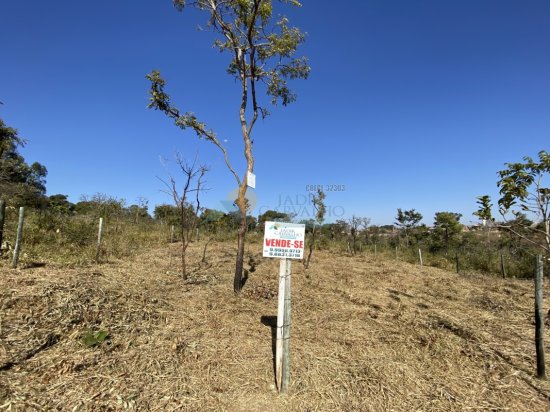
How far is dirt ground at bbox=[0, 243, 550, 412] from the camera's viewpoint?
2744 millimetres

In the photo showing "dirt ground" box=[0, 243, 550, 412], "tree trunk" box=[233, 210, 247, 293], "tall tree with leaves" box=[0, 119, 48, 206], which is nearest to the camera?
"dirt ground" box=[0, 243, 550, 412]

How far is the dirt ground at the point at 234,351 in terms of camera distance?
2744 mm

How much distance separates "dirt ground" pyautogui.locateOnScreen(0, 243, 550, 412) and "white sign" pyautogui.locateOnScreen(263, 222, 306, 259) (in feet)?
4.27

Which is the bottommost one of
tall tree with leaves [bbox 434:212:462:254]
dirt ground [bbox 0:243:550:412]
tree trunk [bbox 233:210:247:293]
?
dirt ground [bbox 0:243:550:412]

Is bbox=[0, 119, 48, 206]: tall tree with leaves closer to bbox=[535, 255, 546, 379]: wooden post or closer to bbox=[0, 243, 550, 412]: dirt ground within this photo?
bbox=[0, 243, 550, 412]: dirt ground

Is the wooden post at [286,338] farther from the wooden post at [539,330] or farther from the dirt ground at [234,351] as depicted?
the wooden post at [539,330]

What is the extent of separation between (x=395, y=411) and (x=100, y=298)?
3699 millimetres

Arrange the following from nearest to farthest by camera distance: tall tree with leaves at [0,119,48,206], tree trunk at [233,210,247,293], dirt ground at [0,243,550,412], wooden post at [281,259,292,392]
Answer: dirt ground at [0,243,550,412] → wooden post at [281,259,292,392] → tree trunk at [233,210,247,293] → tall tree with leaves at [0,119,48,206]

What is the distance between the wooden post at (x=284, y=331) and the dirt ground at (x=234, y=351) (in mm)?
138

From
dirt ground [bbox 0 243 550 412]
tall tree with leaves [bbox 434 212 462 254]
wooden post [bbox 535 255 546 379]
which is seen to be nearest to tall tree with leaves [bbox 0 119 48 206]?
dirt ground [bbox 0 243 550 412]

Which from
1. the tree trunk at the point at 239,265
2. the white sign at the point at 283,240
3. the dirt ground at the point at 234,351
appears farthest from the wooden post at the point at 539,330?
the tree trunk at the point at 239,265

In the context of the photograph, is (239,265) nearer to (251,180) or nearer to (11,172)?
(251,180)

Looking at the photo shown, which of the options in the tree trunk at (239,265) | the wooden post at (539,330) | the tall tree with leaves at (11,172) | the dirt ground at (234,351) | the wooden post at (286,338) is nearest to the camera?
the dirt ground at (234,351)

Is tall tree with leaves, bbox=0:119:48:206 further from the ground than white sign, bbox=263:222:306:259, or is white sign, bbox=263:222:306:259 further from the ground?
tall tree with leaves, bbox=0:119:48:206
